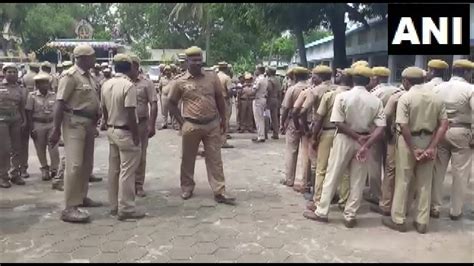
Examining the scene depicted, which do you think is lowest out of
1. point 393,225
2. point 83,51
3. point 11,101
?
point 393,225

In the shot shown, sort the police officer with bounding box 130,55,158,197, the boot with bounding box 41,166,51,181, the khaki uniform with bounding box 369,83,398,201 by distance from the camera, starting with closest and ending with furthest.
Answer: the khaki uniform with bounding box 369,83,398,201 < the police officer with bounding box 130,55,158,197 < the boot with bounding box 41,166,51,181

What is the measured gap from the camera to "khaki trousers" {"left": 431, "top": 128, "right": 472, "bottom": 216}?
602 centimetres

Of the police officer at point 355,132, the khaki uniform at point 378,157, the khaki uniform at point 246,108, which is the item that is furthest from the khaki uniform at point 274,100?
the police officer at point 355,132

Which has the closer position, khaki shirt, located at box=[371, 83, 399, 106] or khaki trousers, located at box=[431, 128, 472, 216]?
khaki trousers, located at box=[431, 128, 472, 216]

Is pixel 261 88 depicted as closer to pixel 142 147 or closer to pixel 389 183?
pixel 142 147

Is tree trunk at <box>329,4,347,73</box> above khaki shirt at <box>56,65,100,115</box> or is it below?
above

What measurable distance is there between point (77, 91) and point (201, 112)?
1519 mm

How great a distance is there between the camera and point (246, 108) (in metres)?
13.4

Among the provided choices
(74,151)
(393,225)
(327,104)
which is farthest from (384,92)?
(74,151)

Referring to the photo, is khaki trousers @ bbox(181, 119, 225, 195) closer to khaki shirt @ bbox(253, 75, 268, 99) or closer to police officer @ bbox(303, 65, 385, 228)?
police officer @ bbox(303, 65, 385, 228)

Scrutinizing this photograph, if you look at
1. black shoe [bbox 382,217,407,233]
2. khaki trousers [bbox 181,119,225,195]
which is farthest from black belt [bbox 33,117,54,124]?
black shoe [bbox 382,217,407,233]

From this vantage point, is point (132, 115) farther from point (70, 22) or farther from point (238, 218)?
point (70, 22)

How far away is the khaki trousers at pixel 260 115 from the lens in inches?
457

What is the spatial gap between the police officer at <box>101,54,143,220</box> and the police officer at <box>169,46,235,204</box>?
2.63 ft
